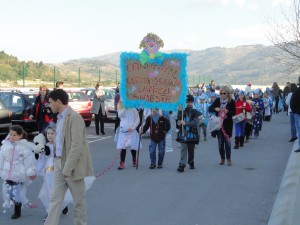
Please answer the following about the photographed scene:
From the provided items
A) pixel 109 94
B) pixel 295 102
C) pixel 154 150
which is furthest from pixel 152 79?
pixel 109 94

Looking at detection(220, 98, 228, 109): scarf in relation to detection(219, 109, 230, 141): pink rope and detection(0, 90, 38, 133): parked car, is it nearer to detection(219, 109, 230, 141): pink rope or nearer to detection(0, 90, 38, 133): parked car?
detection(219, 109, 230, 141): pink rope

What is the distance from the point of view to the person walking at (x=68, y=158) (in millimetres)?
5852

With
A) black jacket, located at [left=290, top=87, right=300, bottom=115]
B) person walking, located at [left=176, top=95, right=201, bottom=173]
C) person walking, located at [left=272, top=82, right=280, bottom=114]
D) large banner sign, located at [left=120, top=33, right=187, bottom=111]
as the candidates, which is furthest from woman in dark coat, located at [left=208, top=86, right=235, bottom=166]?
person walking, located at [left=272, top=82, right=280, bottom=114]

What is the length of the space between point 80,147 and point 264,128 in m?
18.2

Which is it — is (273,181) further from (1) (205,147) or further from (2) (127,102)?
(1) (205,147)

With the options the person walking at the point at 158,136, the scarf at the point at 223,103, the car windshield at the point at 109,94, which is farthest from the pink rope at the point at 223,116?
the car windshield at the point at 109,94

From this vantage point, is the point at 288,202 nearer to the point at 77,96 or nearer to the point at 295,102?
the point at 295,102

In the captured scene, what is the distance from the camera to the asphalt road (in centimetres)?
744

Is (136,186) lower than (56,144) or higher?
lower

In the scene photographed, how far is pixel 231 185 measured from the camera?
989cm

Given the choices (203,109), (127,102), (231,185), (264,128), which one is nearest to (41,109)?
(127,102)

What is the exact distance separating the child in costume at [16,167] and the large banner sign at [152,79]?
457cm

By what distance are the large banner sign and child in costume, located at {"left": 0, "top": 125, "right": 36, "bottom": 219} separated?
4.57 m

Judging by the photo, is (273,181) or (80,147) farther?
(273,181)
